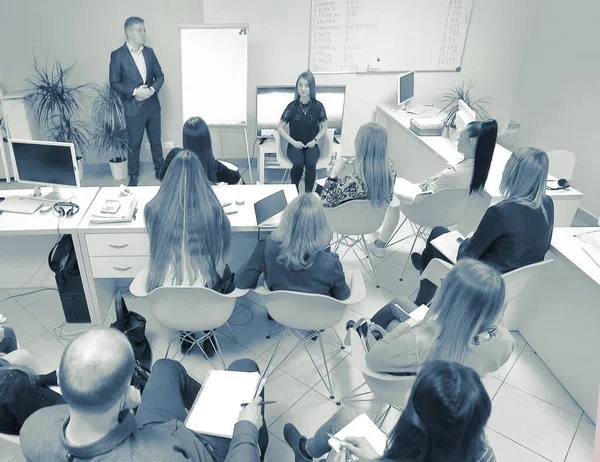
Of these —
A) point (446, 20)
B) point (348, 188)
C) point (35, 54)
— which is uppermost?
point (446, 20)

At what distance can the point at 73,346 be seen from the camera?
3.84 ft

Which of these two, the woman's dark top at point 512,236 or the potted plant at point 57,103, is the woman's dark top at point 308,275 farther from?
the potted plant at point 57,103

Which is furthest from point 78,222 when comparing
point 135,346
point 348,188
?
point 348,188

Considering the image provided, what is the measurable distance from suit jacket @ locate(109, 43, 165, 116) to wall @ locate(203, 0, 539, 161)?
793 millimetres

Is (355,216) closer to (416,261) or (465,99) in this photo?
(416,261)

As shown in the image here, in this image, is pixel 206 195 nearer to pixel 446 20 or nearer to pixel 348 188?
pixel 348 188

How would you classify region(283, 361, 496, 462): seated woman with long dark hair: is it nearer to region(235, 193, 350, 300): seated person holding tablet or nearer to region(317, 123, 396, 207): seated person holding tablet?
region(235, 193, 350, 300): seated person holding tablet

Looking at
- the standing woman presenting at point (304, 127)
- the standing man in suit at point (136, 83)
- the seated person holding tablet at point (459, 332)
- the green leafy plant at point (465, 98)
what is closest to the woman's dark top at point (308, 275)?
the seated person holding tablet at point (459, 332)

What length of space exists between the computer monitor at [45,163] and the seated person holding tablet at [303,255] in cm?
148

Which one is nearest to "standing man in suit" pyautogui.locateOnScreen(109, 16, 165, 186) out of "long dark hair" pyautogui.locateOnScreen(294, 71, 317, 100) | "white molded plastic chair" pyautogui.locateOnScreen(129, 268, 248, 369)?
"long dark hair" pyautogui.locateOnScreen(294, 71, 317, 100)

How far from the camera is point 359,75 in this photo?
17.8ft

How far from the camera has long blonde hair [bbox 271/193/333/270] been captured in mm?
2127

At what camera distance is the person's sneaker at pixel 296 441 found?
2041mm

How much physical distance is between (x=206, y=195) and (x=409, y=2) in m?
4.03
